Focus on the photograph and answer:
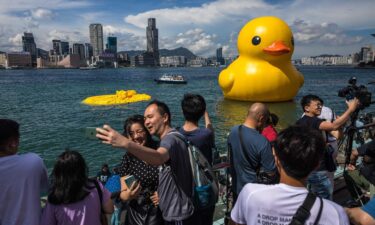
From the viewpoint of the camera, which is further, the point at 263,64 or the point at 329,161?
the point at 263,64

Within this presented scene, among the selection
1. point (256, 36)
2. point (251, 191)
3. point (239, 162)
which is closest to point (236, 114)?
point (256, 36)

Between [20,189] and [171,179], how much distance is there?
1.15 metres

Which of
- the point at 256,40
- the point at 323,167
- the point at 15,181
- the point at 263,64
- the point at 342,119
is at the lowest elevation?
the point at 323,167

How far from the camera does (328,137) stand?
385cm

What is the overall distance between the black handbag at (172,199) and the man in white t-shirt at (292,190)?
836 mm

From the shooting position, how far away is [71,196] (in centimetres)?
231

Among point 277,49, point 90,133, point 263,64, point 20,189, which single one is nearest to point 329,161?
point 90,133

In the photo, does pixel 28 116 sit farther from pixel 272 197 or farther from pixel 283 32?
pixel 272 197

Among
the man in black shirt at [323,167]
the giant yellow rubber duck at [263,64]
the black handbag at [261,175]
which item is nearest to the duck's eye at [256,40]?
the giant yellow rubber duck at [263,64]

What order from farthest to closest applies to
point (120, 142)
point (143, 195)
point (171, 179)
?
point (143, 195) → point (171, 179) → point (120, 142)

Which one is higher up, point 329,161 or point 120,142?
point 120,142

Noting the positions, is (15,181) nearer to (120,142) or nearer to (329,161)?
(120,142)

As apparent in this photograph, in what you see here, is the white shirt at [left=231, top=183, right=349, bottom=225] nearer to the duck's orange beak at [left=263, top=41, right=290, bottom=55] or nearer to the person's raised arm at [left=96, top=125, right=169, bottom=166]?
the person's raised arm at [left=96, top=125, right=169, bottom=166]

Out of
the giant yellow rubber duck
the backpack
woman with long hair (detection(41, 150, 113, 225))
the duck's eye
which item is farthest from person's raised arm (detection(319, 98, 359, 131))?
the duck's eye
